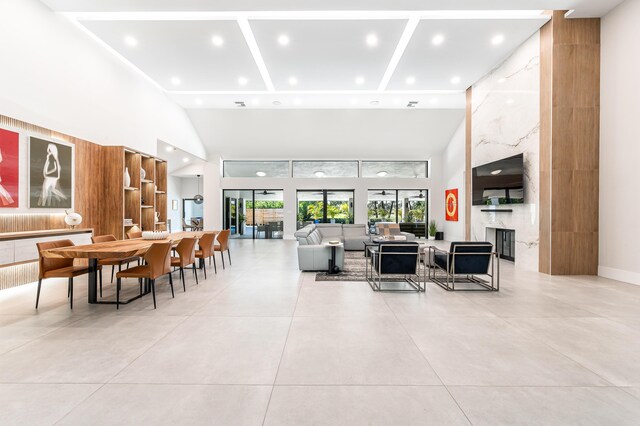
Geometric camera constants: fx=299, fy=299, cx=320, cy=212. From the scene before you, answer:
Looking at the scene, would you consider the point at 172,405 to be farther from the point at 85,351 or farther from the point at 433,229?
the point at 433,229

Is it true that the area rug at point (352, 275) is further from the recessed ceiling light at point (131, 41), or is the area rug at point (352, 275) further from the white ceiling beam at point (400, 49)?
the recessed ceiling light at point (131, 41)

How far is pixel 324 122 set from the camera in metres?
11.9

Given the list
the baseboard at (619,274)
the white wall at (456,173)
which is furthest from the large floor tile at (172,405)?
the white wall at (456,173)

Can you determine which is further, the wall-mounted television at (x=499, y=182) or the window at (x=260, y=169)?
the window at (x=260, y=169)

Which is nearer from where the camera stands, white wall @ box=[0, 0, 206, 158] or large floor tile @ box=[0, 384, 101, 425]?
large floor tile @ box=[0, 384, 101, 425]

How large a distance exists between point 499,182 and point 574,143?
1.71 meters

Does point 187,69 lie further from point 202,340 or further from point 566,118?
point 566,118

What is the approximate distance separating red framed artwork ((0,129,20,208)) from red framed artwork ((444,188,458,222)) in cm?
1325

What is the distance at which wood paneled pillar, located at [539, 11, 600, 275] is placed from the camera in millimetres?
5992

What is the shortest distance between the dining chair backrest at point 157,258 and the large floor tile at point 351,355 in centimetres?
211

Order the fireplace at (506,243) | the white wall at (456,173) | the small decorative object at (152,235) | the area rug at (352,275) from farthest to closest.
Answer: the white wall at (456,173)
the fireplace at (506,243)
the area rug at (352,275)
the small decorative object at (152,235)

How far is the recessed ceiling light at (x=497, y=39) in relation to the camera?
6422 mm

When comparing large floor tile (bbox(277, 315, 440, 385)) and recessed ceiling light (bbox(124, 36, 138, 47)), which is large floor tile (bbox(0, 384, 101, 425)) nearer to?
large floor tile (bbox(277, 315, 440, 385))

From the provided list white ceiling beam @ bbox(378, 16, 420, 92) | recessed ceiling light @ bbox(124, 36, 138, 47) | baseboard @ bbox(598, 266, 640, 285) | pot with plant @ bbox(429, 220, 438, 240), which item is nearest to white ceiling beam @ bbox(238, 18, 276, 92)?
recessed ceiling light @ bbox(124, 36, 138, 47)
